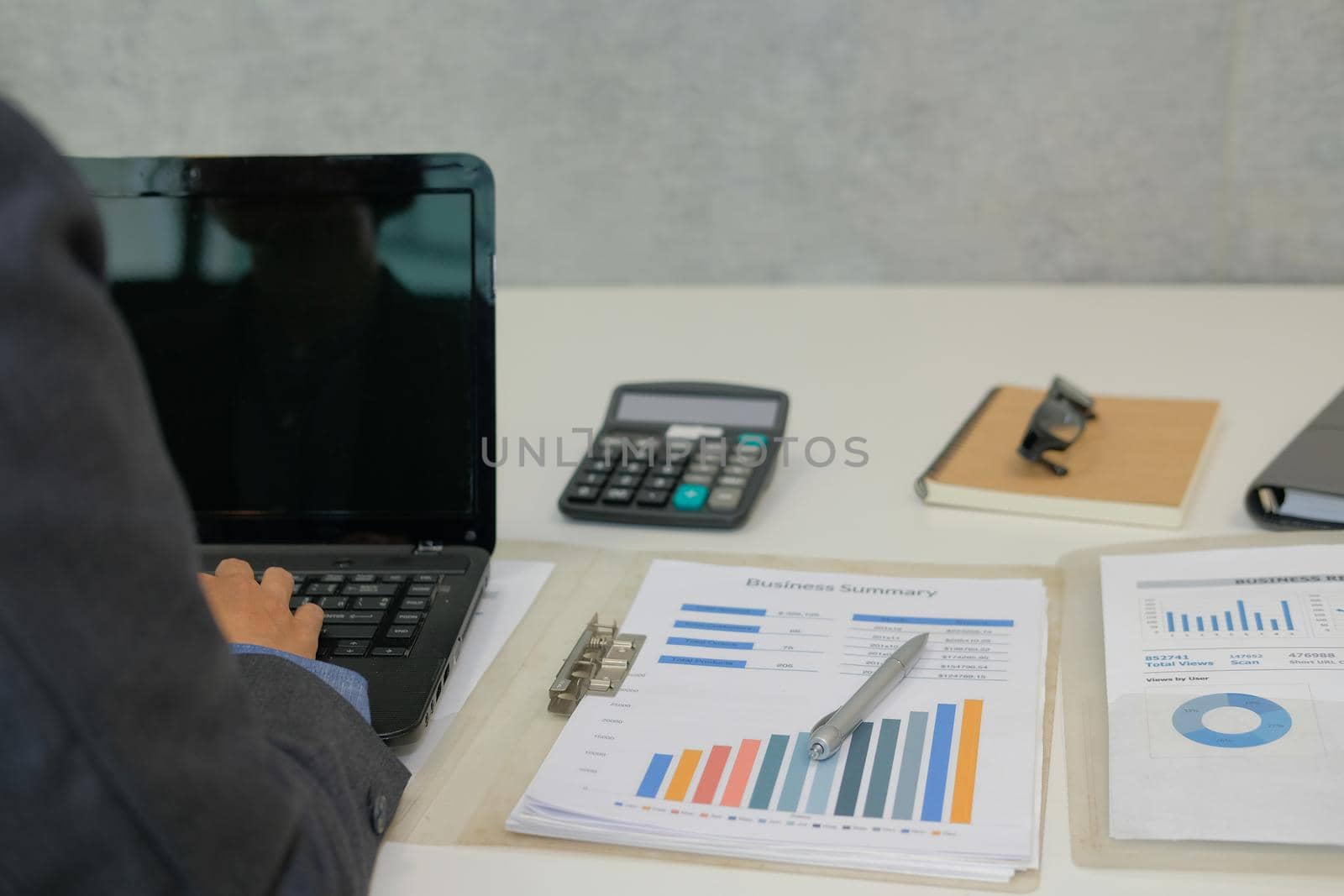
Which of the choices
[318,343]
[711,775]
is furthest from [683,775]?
[318,343]

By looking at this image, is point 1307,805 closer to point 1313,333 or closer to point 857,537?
point 857,537

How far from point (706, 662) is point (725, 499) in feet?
0.71

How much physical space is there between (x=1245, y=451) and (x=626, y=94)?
81 cm

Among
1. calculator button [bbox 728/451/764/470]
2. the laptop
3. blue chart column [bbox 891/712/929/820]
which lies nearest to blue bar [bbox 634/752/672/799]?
blue chart column [bbox 891/712/929/820]

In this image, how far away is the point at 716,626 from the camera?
2.32 ft

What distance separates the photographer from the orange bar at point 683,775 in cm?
56

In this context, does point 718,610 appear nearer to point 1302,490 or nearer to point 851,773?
point 851,773

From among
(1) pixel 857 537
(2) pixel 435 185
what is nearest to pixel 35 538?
(2) pixel 435 185

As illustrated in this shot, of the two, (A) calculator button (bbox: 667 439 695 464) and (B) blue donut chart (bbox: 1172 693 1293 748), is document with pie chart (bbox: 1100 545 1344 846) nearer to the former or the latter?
(B) blue donut chart (bbox: 1172 693 1293 748)

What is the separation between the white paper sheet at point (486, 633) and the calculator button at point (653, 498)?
3.6 inches

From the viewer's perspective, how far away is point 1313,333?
1.19 meters

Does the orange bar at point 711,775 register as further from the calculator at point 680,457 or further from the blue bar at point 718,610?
the calculator at point 680,457

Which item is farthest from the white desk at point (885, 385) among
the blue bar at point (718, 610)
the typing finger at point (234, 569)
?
the typing finger at point (234, 569)

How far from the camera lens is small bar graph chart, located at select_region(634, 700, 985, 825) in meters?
0.54
